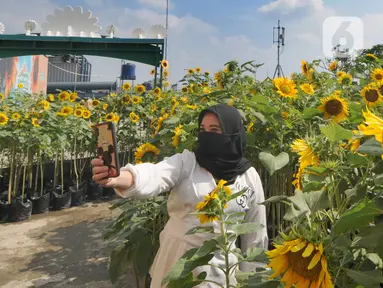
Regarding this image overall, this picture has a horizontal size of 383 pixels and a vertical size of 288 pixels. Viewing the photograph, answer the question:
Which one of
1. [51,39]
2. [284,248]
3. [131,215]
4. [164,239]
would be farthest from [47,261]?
[51,39]

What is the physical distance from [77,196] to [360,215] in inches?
181

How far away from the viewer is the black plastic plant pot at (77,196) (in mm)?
4773

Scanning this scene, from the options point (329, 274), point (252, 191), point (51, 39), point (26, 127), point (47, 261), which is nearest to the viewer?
point (329, 274)

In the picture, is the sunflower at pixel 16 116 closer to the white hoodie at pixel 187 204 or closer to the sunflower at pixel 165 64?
the sunflower at pixel 165 64

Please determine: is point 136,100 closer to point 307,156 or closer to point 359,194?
point 307,156

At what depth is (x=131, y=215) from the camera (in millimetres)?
2084

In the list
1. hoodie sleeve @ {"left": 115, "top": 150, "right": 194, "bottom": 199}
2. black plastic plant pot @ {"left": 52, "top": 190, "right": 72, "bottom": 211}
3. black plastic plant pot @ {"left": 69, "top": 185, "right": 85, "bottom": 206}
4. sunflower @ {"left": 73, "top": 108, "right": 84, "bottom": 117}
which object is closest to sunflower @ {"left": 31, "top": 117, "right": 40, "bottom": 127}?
sunflower @ {"left": 73, "top": 108, "right": 84, "bottom": 117}

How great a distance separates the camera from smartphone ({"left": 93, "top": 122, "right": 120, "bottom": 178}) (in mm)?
922

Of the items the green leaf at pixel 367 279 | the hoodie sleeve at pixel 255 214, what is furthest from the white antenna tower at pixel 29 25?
the green leaf at pixel 367 279

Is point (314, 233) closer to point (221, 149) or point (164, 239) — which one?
point (221, 149)

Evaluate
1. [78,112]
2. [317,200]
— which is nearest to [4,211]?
[78,112]

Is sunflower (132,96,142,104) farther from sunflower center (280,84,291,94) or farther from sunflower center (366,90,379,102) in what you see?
sunflower center (366,90,379,102)

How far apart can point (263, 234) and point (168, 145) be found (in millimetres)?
→ 893

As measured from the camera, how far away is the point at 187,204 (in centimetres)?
139
